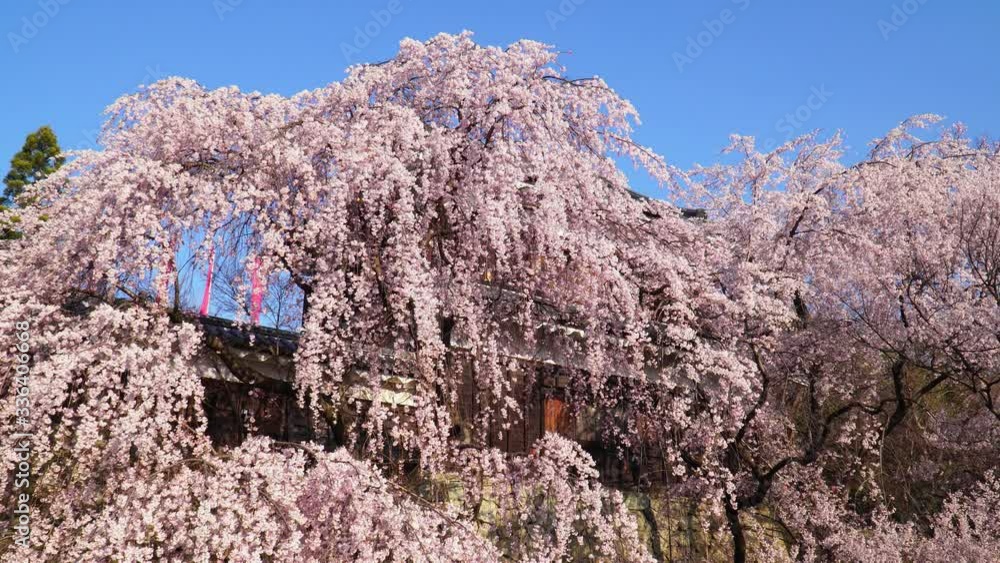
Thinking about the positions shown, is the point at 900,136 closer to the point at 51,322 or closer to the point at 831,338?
the point at 831,338

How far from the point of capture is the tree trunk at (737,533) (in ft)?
39.7

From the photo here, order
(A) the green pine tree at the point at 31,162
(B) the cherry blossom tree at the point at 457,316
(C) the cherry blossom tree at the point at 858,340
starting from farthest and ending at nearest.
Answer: (A) the green pine tree at the point at 31,162 < (C) the cherry blossom tree at the point at 858,340 < (B) the cherry blossom tree at the point at 457,316

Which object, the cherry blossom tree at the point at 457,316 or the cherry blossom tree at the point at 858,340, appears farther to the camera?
the cherry blossom tree at the point at 858,340

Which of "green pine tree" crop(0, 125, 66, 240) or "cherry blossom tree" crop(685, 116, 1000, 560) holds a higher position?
"green pine tree" crop(0, 125, 66, 240)

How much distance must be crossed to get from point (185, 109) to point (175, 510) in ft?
14.2

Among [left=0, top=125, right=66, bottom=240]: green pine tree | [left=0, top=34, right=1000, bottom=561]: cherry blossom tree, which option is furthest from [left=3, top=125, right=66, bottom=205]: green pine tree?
[left=0, top=34, right=1000, bottom=561]: cherry blossom tree

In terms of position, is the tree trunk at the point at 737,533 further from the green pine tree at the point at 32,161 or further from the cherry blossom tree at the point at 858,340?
the green pine tree at the point at 32,161

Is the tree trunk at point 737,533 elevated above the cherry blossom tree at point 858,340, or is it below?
below

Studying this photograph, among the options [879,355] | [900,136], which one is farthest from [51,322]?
[900,136]

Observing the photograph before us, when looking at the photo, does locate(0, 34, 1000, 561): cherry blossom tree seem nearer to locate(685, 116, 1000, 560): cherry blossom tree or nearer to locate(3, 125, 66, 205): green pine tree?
locate(685, 116, 1000, 560): cherry blossom tree

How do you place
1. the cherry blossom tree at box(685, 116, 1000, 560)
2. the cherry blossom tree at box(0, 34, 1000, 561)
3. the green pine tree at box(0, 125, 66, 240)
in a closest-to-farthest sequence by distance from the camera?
the cherry blossom tree at box(0, 34, 1000, 561) < the cherry blossom tree at box(685, 116, 1000, 560) < the green pine tree at box(0, 125, 66, 240)

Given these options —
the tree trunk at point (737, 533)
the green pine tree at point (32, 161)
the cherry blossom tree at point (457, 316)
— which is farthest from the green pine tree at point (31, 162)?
the tree trunk at point (737, 533)

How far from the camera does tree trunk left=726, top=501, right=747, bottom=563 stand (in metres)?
12.1

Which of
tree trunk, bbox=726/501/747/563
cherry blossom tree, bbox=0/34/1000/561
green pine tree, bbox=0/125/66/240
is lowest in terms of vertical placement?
tree trunk, bbox=726/501/747/563
